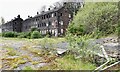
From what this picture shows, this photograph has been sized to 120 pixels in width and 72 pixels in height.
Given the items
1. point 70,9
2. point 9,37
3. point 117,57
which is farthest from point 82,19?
point 9,37

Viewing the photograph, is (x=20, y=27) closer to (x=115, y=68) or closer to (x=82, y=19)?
(x=82, y=19)

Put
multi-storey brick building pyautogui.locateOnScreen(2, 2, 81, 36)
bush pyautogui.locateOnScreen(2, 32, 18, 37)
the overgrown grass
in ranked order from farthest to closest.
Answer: multi-storey brick building pyautogui.locateOnScreen(2, 2, 81, 36) → bush pyautogui.locateOnScreen(2, 32, 18, 37) → the overgrown grass

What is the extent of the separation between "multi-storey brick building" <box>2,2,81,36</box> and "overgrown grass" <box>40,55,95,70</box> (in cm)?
56

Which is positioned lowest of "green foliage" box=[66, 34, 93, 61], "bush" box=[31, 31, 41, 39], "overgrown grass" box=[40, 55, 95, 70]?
"overgrown grass" box=[40, 55, 95, 70]

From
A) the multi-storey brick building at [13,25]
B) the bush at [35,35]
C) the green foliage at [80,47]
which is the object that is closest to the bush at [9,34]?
the multi-storey brick building at [13,25]

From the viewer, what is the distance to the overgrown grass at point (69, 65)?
2.61 m

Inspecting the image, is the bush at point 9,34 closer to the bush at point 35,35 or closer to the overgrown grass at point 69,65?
the bush at point 35,35

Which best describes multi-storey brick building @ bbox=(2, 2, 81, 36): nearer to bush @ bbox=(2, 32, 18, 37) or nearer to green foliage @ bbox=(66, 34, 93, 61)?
bush @ bbox=(2, 32, 18, 37)

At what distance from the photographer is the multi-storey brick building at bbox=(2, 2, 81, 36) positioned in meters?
3.28

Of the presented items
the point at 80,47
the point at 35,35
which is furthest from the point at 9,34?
the point at 80,47

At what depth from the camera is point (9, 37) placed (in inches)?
126

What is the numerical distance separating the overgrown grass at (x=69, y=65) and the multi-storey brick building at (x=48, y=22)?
0.56m

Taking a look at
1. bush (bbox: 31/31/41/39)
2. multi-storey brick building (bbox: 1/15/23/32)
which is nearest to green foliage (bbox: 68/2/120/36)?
bush (bbox: 31/31/41/39)

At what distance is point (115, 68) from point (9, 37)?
1.50 metres
